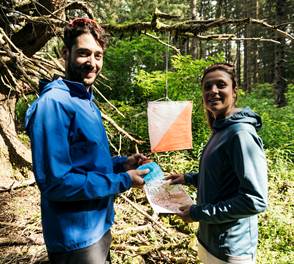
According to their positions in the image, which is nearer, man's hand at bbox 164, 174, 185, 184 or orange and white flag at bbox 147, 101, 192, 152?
man's hand at bbox 164, 174, 185, 184

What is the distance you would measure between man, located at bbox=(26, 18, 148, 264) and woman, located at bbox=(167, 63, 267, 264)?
1.43 ft

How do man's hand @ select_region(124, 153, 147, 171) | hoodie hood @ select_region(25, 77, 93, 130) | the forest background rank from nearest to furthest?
hoodie hood @ select_region(25, 77, 93, 130)
man's hand @ select_region(124, 153, 147, 171)
the forest background

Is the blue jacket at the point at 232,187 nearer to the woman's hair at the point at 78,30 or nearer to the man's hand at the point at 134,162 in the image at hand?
the man's hand at the point at 134,162

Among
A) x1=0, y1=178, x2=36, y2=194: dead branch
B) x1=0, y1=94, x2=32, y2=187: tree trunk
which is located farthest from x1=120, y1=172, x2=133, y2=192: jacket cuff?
x1=0, y1=94, x2=32, y2=187: tree trunk

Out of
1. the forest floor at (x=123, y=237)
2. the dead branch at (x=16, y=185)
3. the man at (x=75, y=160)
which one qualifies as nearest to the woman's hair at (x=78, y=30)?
the man at (x=75, y=160)

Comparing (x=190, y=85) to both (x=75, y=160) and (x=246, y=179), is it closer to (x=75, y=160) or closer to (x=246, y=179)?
(x=246, y=179)

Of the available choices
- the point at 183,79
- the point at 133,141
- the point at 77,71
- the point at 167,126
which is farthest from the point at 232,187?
the point at 183,79

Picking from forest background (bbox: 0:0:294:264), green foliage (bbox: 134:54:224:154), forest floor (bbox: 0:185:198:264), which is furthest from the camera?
green foliage (bbox: 134:54:224:154)

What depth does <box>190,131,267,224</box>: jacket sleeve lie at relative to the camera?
178 centimetres

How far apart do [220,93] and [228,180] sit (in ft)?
1.78

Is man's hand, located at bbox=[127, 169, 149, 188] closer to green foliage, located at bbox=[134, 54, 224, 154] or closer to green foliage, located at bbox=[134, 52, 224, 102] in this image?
green foliage, located at bbox=[134, 54, 224, 154]

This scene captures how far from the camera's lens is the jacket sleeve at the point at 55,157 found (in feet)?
5.33

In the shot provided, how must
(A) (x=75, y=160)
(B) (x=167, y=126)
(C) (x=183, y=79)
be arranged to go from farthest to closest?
1. (C) (x=183, y=79)
2. (B) (x=167, y=126)
3. (A) (x=75, y=160)

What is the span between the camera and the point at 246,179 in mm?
1777
